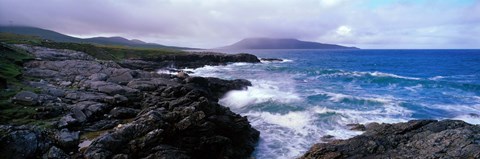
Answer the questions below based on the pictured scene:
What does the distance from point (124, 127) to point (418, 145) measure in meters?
14.4

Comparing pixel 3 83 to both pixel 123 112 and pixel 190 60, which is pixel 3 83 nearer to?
pixel 123 112

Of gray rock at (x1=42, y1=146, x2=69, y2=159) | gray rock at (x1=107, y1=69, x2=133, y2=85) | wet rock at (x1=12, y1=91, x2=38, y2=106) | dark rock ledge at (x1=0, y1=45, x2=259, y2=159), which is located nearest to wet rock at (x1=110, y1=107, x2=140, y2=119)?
dark rock ledge at (x1=0, y1=45, x2=259, y2=159)

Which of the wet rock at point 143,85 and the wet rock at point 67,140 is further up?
the wet rock at point 143,85

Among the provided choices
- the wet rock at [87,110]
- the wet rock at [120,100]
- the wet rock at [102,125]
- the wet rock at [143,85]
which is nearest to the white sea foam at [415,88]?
the wet rock at [143,85]

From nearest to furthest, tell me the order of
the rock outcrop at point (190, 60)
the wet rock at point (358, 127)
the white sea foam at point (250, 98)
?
the wet rock at point (358, 127), the white sea foam at point (250, 98), the rock outcrop at point (190, 60)

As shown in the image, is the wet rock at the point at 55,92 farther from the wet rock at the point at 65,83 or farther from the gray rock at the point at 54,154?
the gray rock at the point at 54,154

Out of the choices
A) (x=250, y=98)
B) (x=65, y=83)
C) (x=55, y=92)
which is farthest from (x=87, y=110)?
(x=250, y=98)

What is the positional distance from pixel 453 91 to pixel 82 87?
46.5 m

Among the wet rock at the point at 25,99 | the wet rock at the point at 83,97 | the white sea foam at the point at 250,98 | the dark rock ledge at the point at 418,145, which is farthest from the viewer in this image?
the white sea foam at the point at 250,98

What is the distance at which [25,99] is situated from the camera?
19.1 m

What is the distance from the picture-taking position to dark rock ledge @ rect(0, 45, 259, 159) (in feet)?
44.4

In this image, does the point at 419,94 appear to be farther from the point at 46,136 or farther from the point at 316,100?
the point at 46,136

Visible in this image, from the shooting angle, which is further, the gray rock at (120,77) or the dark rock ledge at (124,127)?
the gray rock at (120,77)

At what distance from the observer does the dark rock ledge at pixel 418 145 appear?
42.5 ft
